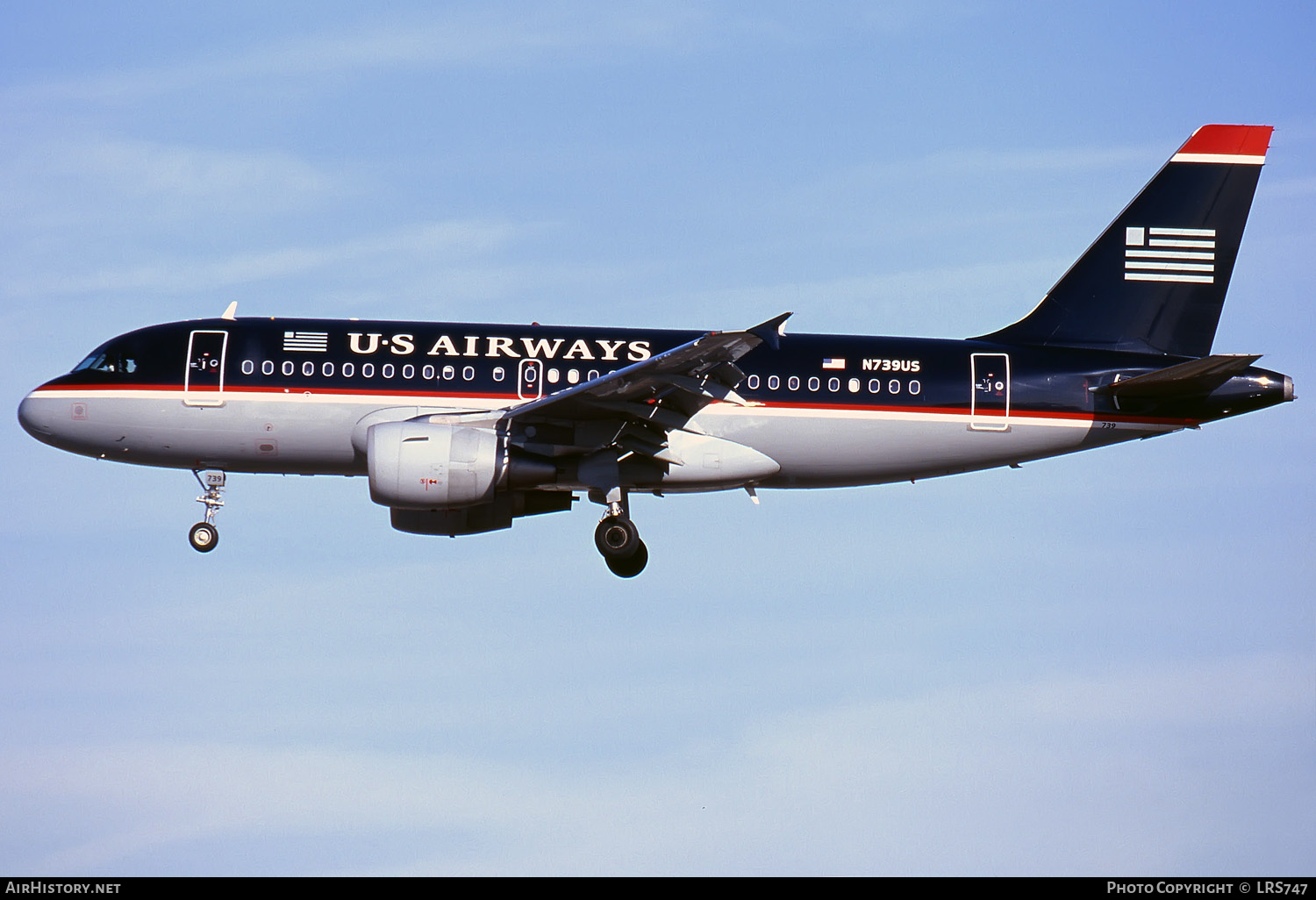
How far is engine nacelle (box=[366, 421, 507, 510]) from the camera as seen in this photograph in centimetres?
2747

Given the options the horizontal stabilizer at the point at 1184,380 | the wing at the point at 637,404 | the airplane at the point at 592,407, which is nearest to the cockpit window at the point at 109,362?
the airplane at the point at 592,407

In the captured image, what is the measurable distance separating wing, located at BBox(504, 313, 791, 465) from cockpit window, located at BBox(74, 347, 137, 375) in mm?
7143

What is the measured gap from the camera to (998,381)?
30.3 meters

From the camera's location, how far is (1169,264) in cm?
3291

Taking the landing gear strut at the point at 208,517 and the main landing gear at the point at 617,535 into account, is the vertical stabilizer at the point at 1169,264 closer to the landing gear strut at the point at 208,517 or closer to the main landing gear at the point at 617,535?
the main landing gear at the point at 617,535

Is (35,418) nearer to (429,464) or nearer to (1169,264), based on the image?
(429,464)

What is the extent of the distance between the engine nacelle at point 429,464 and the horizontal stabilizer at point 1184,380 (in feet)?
37.3

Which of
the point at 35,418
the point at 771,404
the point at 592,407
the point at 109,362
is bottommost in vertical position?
the point at 592,407

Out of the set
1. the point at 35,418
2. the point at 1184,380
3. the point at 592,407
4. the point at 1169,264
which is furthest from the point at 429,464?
the point at 1169,264

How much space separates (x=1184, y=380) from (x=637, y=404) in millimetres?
9747

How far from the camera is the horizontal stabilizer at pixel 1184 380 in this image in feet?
93.6

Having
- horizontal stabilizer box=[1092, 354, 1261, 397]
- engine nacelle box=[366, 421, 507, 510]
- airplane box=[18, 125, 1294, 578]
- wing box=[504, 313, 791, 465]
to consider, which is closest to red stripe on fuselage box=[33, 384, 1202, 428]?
airplane box=[18, 125, 1294, 578]
